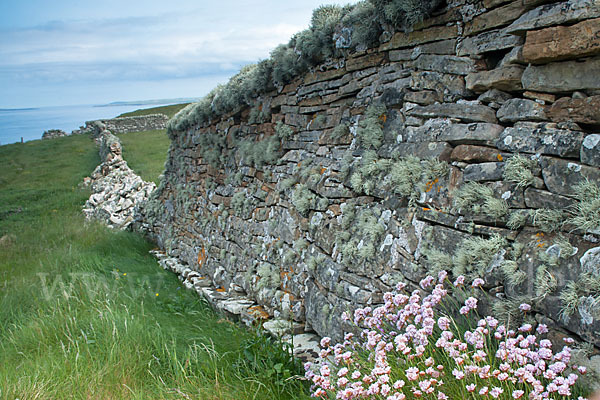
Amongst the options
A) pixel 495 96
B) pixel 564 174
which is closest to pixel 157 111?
pixel 495 96

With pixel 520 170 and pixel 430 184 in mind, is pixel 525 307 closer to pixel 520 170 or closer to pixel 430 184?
pixel 520 170

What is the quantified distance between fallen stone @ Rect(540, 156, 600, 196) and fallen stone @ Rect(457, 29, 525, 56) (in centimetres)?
91

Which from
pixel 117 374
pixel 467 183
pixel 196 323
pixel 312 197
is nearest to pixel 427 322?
pixel 467 183

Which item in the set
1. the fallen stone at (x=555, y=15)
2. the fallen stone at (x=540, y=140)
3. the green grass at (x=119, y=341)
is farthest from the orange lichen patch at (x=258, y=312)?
the fallen stone at (x=555, y=15)

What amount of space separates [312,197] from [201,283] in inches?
147

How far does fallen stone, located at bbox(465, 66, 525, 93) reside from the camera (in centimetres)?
296

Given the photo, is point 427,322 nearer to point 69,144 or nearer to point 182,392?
point 182,392

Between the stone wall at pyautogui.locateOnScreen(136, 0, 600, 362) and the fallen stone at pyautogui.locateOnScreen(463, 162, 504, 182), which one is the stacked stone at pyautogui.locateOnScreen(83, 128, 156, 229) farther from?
the fallen stone at pyautogui.locateOnScreen(463, 162, 504, 182)

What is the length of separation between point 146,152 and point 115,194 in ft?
30.6

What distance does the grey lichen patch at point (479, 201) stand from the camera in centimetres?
277

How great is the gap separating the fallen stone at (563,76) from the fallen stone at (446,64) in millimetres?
499

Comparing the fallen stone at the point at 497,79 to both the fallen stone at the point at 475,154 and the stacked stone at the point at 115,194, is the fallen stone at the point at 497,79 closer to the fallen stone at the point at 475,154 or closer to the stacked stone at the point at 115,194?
the fallen stone at the point at 475,154

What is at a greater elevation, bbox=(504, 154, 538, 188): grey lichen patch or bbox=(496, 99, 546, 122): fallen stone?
bbox=(496, 99, 546, 122): fallen stone

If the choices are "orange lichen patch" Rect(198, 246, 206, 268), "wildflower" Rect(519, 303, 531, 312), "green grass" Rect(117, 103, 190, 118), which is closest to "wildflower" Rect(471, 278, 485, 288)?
"wildflower" Rect(519, 303, 531, 312)
